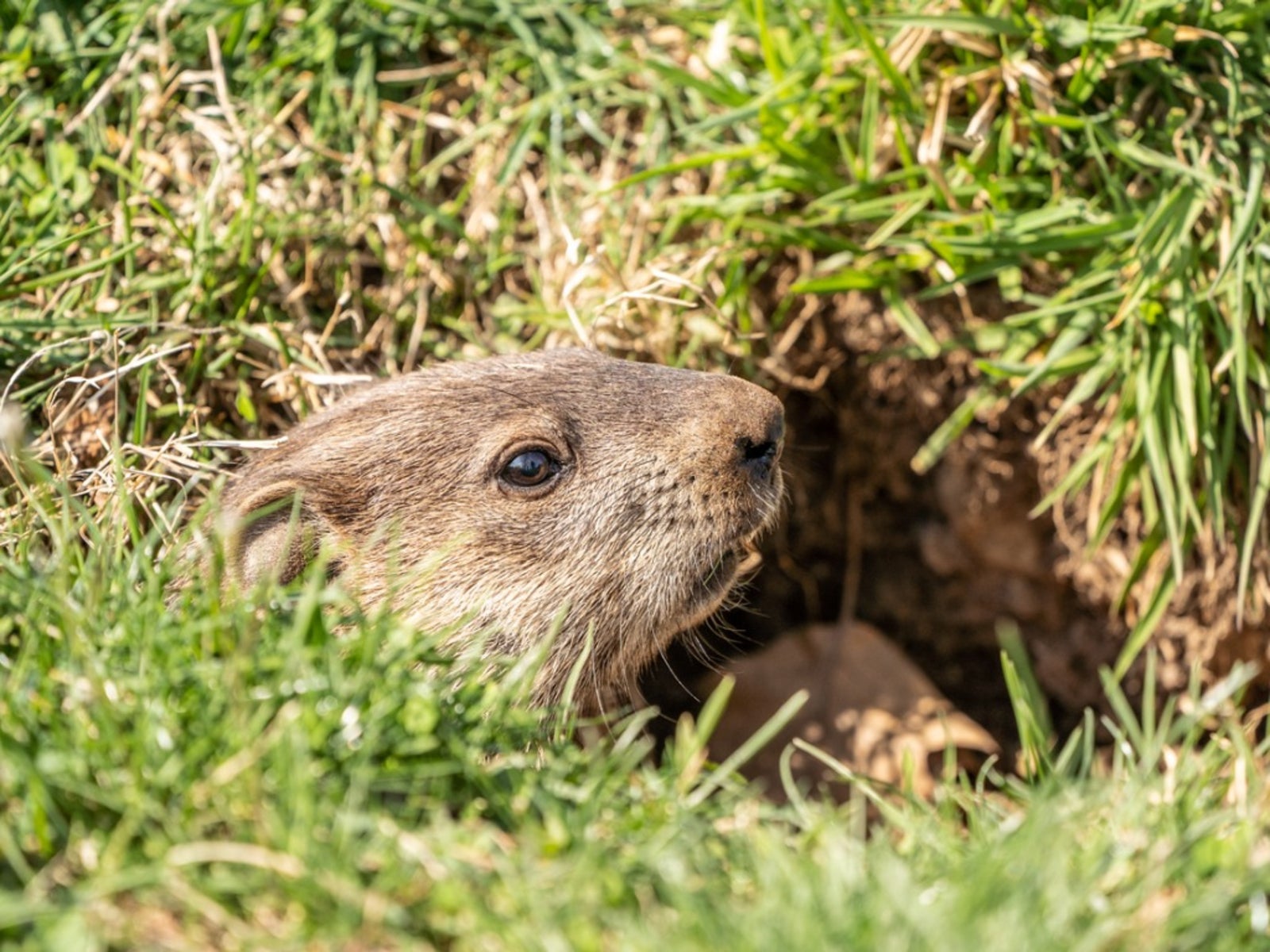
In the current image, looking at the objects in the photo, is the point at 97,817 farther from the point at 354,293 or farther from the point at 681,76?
the point at 681,76

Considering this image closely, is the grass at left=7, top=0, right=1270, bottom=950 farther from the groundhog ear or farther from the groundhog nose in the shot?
the groundhog nose

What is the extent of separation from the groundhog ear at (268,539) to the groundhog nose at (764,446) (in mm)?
1118

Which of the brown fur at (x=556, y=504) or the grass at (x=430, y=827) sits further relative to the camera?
the brown fur at (x=556, y=504)

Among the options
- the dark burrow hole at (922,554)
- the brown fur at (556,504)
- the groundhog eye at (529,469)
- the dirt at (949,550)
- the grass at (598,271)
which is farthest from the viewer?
the dark burrow hole at (922,554)

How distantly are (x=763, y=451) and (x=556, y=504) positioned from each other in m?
0.56

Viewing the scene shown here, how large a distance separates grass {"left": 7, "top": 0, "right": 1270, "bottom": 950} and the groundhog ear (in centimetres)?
20

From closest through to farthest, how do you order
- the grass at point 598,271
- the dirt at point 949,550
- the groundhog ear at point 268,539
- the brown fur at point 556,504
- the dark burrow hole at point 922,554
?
the grass at point 598,271 → the groundhog ear at point 268,539 → the brown fur at point 556,504 → the dirt at point 949,550 → the dark burrow hole at point 922,554

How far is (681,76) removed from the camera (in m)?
4.38

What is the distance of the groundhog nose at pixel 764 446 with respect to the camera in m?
3.52

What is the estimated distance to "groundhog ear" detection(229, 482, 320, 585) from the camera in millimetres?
3256

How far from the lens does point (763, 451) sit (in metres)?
3.57

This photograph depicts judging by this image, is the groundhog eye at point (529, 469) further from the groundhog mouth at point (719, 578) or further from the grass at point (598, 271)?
the grass at point (598, 271)

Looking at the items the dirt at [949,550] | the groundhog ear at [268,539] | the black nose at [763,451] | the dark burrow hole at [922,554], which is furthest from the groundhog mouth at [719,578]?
the dark burrow hole at [922,554]

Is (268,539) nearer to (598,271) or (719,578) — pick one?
(719,578)
